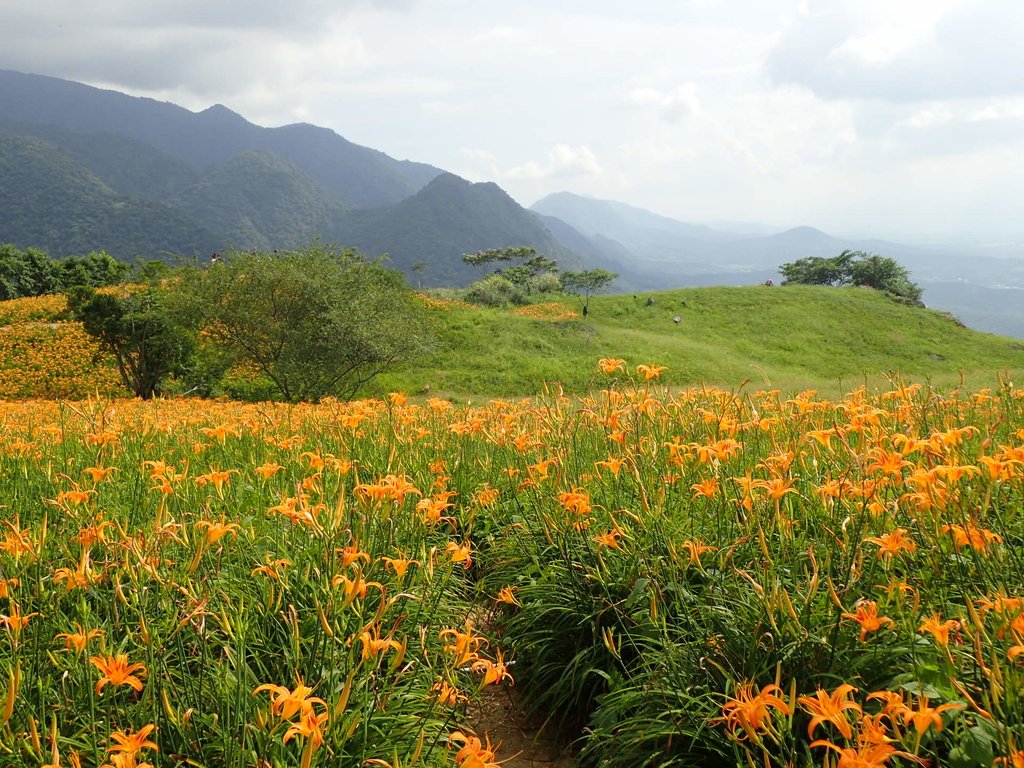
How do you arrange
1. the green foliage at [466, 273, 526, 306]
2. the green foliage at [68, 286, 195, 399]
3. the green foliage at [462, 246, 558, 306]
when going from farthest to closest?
1. the green foliage at [462, 246, 558, 306]
2. the green foliage at [466, 273, 526, 306]
3. the green foliage at [68, 286, 195, 399]

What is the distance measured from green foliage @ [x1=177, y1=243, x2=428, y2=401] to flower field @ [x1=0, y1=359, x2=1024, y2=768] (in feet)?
45.6

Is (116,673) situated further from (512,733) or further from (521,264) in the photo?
(521,264)

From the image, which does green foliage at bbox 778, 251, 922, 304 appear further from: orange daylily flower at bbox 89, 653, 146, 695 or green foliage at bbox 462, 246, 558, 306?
orange daylily flower at bbox 89, 653, 146, 695

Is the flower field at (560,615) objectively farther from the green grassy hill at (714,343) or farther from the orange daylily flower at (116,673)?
the green grassy hill at (714,343)

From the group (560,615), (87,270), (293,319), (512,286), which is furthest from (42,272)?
(560,615)

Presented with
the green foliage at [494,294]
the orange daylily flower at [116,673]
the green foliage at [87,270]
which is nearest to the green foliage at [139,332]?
the orange daylily flower at [116,673]

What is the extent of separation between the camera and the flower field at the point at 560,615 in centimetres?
150

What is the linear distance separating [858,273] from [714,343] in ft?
105

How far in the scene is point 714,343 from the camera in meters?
29.9

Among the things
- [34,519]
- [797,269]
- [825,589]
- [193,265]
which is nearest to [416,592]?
[825,589]

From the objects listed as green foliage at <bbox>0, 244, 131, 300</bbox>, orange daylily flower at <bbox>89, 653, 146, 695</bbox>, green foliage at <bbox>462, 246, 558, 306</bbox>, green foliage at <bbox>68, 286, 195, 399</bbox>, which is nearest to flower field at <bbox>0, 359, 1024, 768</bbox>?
orange daylily flower at <bbox>89, 653, 146, 695</bbox>

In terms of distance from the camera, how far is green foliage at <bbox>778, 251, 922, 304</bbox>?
50844 mm

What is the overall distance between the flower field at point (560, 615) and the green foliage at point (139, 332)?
602 inches

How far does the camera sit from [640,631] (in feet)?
8.45
